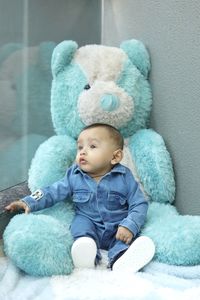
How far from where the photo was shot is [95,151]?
1.21 m

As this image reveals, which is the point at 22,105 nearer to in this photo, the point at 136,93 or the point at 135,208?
Answer: the point at 136,93

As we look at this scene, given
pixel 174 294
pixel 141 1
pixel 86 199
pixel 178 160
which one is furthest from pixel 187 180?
pixel 141 1

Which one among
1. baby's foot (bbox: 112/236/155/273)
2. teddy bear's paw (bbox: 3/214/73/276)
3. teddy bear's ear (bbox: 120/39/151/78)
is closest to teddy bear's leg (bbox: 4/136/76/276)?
teddy bear's paw (bbox: 3/214/73/276)

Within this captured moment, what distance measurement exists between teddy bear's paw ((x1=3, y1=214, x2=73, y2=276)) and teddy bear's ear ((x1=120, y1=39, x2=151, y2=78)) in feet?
1.76

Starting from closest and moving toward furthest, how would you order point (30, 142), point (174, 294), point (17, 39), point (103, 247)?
1. point (174, 294)
2. point (103, 247)
3. point (17, 39)
4. point (30, 142)

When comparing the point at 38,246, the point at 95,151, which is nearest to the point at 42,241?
the point at 38,246

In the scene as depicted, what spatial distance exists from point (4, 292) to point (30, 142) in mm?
651

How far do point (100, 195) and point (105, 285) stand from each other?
28cm

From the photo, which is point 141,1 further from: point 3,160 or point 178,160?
point 3,160

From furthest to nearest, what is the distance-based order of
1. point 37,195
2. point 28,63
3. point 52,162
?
point 28,63, point 52,162, point 37,195

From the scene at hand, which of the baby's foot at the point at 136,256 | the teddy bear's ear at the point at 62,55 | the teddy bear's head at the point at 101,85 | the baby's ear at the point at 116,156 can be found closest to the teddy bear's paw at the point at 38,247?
the baby's foot at the point at 136,256

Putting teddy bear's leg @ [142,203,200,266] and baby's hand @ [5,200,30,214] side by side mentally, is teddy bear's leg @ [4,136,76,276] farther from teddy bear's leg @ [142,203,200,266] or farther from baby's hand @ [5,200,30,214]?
teddy bear's leg @ [142,203,200,266]

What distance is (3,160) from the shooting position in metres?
1.47

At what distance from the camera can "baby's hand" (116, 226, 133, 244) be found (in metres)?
1.12
